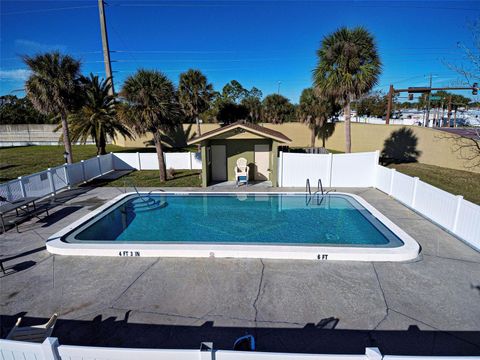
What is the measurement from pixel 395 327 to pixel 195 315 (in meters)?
3.38

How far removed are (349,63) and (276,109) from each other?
21.8 m

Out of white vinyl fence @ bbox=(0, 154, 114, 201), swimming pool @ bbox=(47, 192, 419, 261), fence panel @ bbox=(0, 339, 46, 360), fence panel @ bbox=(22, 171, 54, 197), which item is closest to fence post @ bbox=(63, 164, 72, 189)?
Result: white vinyl fence @ bbox=(0, 154, 114, 201)

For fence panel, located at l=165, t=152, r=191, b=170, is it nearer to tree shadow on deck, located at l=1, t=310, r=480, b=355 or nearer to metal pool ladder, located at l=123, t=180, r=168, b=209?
metal pool ladder, located at l=123, t=180, r=168, b=209

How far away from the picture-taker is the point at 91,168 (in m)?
15.4

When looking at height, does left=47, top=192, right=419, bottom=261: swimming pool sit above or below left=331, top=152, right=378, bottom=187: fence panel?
below

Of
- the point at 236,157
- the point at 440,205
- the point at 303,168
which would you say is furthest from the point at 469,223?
the point at 236,157

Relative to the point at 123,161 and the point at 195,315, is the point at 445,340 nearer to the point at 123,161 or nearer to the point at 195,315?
the point at 195,315

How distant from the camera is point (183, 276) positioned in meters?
5.88

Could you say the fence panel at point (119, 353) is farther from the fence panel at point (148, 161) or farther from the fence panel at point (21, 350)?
the fence panel at point (148, 161)

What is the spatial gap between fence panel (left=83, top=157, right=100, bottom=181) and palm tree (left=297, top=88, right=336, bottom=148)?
2097 cm

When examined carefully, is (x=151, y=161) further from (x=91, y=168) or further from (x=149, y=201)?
(x=149, y=201)

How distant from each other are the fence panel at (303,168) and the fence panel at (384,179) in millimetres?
2345

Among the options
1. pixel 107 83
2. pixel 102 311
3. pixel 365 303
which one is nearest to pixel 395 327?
pixel 365 303

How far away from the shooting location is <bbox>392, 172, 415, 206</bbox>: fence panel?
9.93 m
